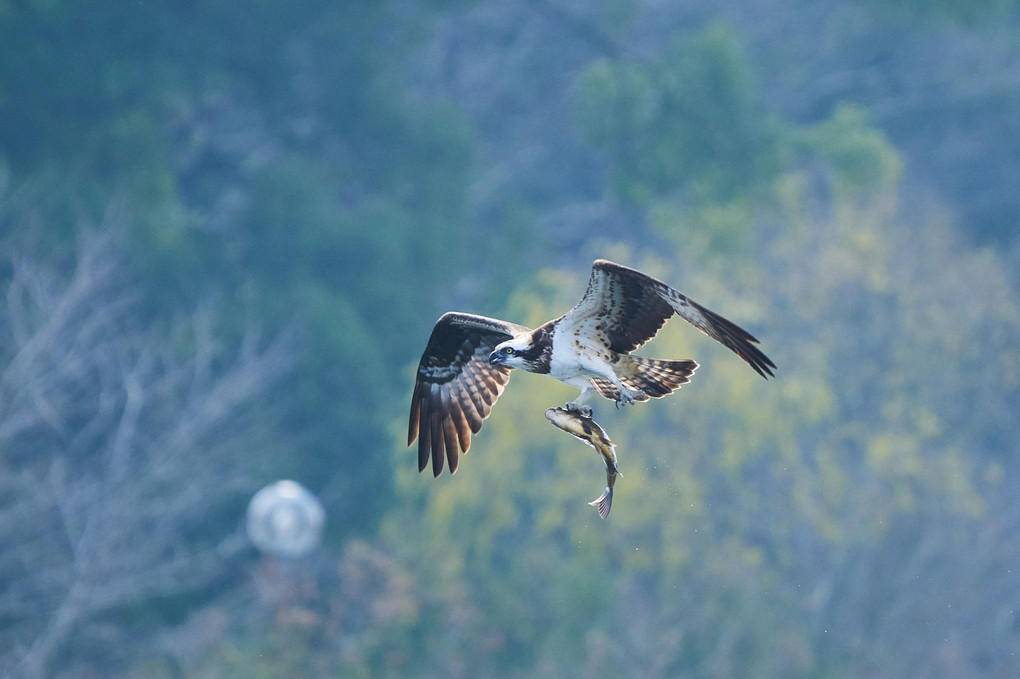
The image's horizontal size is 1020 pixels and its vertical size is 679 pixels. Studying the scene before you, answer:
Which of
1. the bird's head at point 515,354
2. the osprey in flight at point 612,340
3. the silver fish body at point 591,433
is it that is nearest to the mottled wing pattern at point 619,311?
the osprey in flight at point 612,340

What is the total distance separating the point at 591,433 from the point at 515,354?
0.72m

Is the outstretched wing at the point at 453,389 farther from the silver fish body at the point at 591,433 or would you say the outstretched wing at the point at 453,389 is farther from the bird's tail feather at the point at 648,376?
the silver fish body at the point at 591,433

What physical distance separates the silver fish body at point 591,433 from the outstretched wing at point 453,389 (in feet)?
5.79

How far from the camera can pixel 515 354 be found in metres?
9.17

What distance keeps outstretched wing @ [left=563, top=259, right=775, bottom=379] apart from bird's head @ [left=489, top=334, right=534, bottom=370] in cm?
28

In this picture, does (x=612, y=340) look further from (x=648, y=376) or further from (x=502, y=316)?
(x=502, y=316)

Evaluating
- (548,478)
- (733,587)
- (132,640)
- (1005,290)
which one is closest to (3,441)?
(132,640)

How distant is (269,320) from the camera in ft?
98.8

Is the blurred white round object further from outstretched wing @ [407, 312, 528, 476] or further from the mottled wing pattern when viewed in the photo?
the mottled wing pattern

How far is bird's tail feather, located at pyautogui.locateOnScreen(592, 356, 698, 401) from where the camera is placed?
919 cm

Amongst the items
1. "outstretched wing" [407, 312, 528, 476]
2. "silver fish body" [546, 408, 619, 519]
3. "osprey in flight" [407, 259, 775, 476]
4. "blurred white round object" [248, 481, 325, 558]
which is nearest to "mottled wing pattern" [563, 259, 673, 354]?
"osprey in flight" [407, 259, 775, 476]

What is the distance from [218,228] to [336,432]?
5437mm

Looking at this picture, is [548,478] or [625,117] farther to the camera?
[625,117]

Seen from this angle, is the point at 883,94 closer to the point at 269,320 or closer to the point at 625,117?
the point at 625,117
